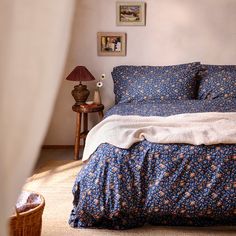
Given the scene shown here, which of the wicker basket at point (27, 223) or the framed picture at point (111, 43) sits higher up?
the framed picture at point (111, 43)

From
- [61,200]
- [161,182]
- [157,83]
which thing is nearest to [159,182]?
[161,182]

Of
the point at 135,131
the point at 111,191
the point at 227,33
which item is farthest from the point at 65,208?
the point at 227,33

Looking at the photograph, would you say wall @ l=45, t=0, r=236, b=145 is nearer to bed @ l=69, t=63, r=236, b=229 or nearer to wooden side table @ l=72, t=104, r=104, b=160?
wooden side table @ l=72, t=104, r=104, b=160

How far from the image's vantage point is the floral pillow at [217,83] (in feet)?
11.1

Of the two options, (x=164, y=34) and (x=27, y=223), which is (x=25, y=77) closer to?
(x=27, y=223)

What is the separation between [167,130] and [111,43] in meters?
1.86

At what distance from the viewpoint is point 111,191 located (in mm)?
2125

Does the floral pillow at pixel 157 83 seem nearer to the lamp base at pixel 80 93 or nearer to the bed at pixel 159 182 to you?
the lamp base at pixel 80 93

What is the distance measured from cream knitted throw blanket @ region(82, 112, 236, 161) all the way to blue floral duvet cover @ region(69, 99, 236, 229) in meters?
0.04

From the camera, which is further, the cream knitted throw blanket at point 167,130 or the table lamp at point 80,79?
the table lamp at point 80,79

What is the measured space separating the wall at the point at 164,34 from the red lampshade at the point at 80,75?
322 mm

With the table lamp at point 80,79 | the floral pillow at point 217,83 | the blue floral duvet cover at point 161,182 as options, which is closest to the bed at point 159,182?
the blue floral duvet cover at point 161,182

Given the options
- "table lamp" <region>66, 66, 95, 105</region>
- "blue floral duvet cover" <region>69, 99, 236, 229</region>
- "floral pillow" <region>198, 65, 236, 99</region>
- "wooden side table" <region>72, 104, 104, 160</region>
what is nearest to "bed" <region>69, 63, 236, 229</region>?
"blue floral duvet cover" <region>69, 99, 236, 229</region>

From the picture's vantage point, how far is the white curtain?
512 millimetres
